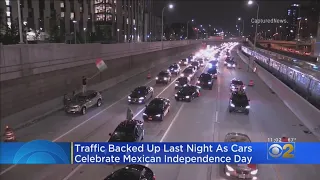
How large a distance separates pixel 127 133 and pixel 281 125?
11.2 m

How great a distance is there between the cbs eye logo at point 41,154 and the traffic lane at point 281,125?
9026mm

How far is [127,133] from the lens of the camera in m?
16.2

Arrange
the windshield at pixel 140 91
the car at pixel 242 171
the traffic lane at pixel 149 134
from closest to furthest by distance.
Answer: the car at pixel 242 171 < the traffic lane at pixel 149 134 < the windshield at pixel 140 91

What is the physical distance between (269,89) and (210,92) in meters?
8.01

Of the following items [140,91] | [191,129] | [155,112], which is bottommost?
[191,129]

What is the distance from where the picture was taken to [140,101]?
27.6 metres

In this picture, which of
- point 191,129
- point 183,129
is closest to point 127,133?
point 183,129

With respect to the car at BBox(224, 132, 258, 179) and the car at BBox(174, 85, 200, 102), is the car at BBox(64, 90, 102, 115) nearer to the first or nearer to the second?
the car at BBox(174, 85, 200, 102)

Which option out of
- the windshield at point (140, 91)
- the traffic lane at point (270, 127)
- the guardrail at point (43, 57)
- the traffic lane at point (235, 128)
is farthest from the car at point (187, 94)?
the guardrail at point (43, 57)

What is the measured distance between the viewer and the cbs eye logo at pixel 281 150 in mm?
10789

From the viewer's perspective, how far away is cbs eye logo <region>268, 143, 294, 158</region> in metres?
10.8

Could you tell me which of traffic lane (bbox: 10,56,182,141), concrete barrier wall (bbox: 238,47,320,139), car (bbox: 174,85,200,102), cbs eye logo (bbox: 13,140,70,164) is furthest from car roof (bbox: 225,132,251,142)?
car (bbox: 174,85,200,102)

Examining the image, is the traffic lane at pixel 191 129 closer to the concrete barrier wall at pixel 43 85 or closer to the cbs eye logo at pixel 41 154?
the cbs eye logo at pixel 41 154

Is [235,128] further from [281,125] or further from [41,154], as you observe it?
[41,154]
